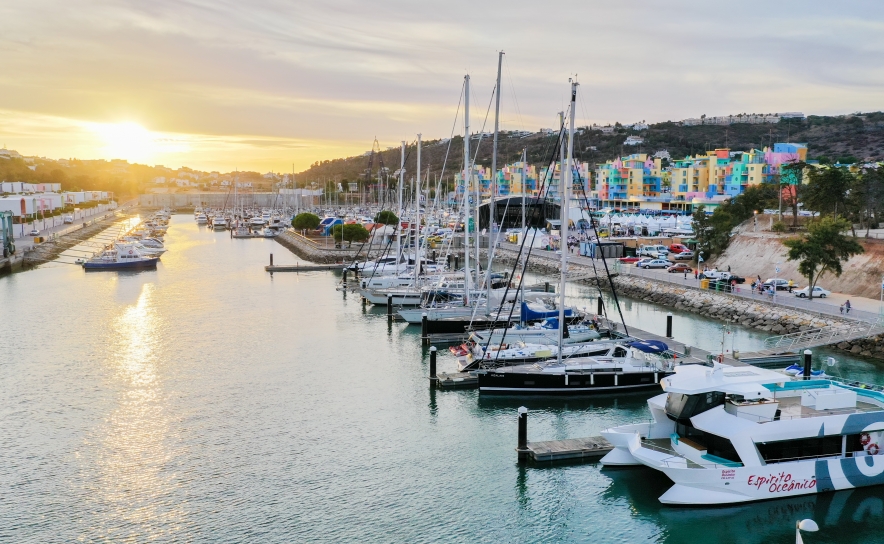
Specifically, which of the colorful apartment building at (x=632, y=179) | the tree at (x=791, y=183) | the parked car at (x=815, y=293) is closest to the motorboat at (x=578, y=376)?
the parked car at (x=815, y=293)

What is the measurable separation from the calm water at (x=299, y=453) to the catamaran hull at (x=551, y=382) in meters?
0.39

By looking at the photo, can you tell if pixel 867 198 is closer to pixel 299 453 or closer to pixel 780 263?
pixel 780 263

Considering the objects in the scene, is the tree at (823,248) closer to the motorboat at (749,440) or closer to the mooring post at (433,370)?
the motorboat at (749,440)

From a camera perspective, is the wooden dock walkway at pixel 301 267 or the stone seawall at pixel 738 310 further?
the wooden dock walkway at pixel 301 267

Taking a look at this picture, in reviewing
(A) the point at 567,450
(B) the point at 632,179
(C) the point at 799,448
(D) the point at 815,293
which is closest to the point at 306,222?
(B) the point at 632,179

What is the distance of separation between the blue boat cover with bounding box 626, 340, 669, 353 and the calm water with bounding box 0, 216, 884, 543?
2315mm

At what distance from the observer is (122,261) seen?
50.9m

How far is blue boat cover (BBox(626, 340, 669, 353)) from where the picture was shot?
22.4m

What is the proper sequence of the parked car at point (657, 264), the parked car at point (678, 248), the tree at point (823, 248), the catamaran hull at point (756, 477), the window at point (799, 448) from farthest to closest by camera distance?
the parked car at point (678, 248)
the parked car at point (657, 264)
the tree at point (823, 248)
the window at point (799, 448)
the catamaran hull at point (756, 477)

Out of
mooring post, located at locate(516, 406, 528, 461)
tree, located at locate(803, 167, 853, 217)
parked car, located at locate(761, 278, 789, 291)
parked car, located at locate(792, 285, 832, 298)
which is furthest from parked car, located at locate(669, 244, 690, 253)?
mooring post, located at locate(516, 406, 528, 461)

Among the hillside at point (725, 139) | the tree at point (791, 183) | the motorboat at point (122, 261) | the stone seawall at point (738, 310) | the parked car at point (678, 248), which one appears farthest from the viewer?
the hillside at point (725, 139)

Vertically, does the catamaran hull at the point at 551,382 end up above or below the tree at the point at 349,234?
below

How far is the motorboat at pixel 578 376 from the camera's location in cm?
2045

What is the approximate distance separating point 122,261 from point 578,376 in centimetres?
3960
